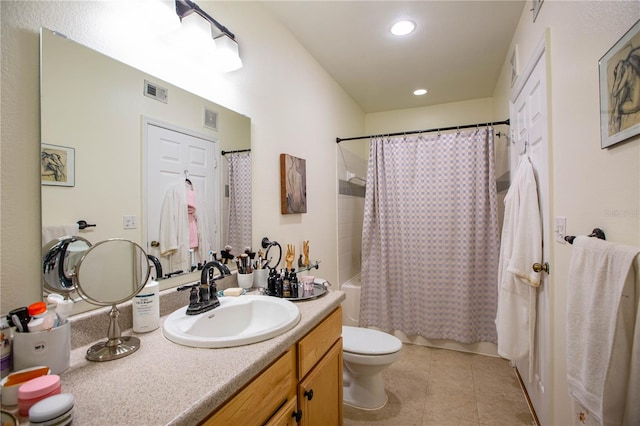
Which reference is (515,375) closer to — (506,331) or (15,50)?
(506,331)

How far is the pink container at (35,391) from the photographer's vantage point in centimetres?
61

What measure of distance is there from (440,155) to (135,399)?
8.80 ft

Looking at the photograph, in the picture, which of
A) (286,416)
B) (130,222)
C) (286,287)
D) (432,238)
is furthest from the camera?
(432,238)

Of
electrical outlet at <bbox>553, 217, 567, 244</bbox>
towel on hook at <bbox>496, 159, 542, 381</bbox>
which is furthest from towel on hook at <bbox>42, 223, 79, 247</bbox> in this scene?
towel on hook at <bbox>496, 159, 542, 381</bbox>

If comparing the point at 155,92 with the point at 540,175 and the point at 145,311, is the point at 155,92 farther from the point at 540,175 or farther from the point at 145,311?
the point at 540,175

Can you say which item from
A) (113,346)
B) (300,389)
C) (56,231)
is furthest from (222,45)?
(300,389)

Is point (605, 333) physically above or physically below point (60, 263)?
below

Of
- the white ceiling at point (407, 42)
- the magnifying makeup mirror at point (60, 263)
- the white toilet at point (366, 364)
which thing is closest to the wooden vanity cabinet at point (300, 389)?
the white toilet at point (366, 364)

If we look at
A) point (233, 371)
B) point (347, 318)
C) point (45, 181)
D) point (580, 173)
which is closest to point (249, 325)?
point (233, 371)

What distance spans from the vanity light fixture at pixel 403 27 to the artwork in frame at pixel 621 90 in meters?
1.42

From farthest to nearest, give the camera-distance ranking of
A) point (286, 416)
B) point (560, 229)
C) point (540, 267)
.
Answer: point (540, 267) → point (560, 229) → point (286, 416)

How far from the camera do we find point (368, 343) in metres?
1.92

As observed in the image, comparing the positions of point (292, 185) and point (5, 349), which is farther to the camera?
point (292, 185)

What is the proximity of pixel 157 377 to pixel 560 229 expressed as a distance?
1644 millimetres
